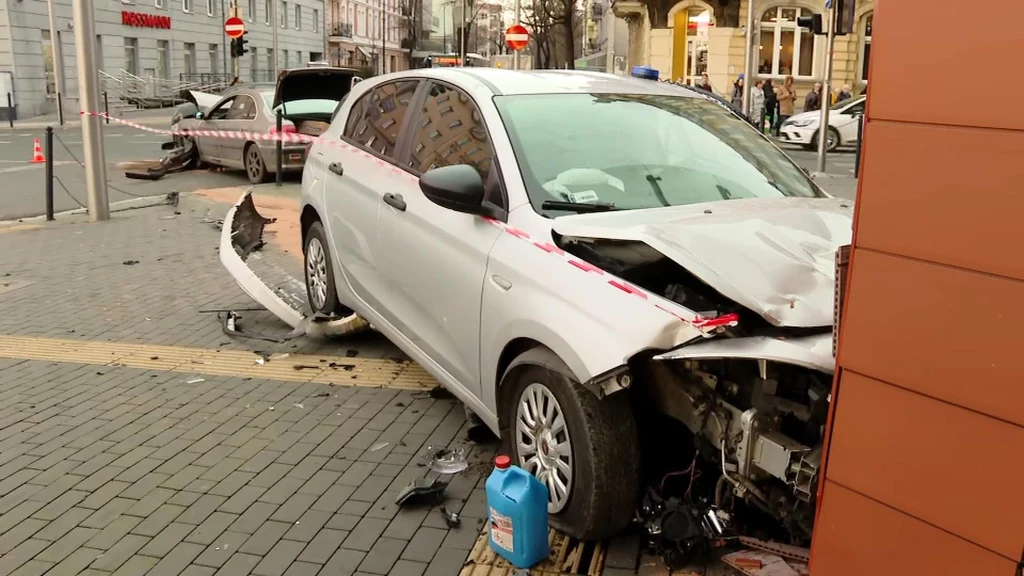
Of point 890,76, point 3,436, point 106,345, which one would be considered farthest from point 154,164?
point 890,76

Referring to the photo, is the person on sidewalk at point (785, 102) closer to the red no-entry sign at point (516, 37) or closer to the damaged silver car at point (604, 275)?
the red no-entry sign at point (516, 37)

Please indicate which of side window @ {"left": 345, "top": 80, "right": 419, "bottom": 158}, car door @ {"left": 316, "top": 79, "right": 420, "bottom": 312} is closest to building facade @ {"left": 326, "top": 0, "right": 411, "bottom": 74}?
side window @ {"left": 345, "top": 80, "right": 419, "bottom": 158}

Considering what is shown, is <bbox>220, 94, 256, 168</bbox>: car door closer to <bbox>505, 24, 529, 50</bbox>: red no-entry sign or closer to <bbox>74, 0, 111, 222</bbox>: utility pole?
<bbox>74, 0, 111, 222</bbox>: utility pole

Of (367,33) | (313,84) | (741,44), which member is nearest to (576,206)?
(313,84)

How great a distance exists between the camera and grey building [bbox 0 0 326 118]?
32.8 m

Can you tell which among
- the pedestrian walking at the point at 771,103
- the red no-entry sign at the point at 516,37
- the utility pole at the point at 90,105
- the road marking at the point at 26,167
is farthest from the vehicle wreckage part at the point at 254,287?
the pedestrian walking at the point at 771,103

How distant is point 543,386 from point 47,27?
37.4 m

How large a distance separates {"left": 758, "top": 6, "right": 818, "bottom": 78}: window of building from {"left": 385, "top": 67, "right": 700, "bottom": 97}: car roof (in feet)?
114

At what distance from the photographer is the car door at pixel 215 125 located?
53.4 feet

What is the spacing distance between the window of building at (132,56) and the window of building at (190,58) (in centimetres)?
465

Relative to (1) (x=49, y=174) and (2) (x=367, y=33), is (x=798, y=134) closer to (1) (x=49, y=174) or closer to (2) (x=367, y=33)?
(1) (x=49, y=174)

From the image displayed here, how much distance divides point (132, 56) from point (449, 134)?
42454 millimetres

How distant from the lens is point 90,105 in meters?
10.9

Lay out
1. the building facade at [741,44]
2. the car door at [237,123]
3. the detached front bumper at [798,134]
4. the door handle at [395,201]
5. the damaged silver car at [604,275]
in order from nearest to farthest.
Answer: the damaged silver car at [604,275], the door handle at [395,201], the car door at [237,123], the detached front bumper at [798,134], the building facade at [741,44]
